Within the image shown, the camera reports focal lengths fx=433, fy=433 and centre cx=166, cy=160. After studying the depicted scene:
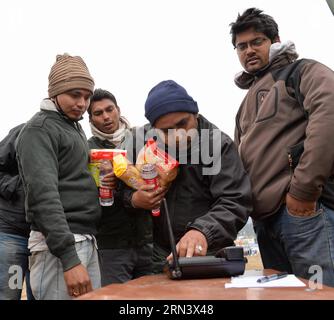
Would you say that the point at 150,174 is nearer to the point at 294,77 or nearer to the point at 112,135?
the point at 294,77

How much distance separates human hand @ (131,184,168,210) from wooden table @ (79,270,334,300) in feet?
2.09

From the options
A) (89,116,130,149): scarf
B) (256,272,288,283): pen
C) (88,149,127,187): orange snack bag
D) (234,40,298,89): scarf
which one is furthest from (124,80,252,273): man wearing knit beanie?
(89,116,130,149): scarf

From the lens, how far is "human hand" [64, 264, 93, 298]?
7.27ft

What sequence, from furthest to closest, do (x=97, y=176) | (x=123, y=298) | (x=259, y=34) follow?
(x=259, y=34), (x=97, y=176), (x=123, y=298)

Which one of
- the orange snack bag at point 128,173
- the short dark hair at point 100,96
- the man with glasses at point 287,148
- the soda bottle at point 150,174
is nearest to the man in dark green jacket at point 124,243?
the orange snack bag at point 128,173

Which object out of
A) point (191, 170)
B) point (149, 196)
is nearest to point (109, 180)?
point (149, 196)

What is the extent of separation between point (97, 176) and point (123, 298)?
1.38m

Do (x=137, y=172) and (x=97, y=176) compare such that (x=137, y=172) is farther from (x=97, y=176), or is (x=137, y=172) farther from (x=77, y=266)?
(x=77, y=266)

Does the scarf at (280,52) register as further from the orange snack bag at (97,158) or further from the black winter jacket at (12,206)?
the black winter jacket at (12,206)

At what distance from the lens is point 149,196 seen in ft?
7.24

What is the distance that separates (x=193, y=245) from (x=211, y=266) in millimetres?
214

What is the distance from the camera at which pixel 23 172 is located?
234 centimetres

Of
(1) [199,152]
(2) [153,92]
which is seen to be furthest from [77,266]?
(2) [153,92]

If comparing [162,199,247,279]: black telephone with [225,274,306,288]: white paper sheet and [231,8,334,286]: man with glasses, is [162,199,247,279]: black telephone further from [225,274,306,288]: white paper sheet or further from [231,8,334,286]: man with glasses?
[231,8,334,286]: man with glasses
